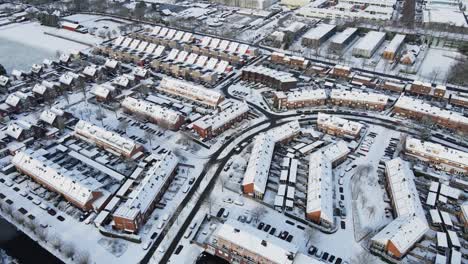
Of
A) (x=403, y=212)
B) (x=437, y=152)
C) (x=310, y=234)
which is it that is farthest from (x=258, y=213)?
(x=437, y=152)

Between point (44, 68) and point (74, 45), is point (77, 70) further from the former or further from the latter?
point (74, 45)

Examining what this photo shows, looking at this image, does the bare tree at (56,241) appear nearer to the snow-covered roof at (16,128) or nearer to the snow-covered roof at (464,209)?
the snow-covered roof at (16,128)

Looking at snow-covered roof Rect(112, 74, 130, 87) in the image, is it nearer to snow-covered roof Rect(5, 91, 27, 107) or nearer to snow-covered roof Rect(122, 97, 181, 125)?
snow-covered roof Rect(122, 97, 181, 125)

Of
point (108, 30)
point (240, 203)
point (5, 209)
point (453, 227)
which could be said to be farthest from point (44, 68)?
point (453, 227)

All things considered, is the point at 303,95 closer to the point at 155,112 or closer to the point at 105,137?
the point at 155,112

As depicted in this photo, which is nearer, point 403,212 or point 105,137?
point 403,212

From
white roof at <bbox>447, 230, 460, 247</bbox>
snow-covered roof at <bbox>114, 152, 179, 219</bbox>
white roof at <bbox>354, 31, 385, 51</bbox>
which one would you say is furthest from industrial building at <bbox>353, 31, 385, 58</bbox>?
snow-covered roof at <bbox>114, 152, 179, 219</bbox>
